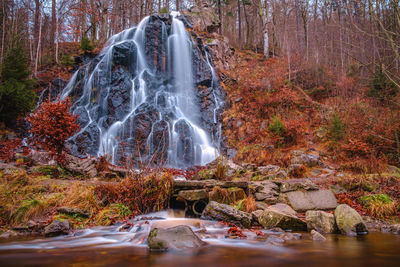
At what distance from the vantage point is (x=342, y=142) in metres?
11.3

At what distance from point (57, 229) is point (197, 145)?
959cm

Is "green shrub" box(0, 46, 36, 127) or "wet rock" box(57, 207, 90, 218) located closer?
"wet rock" box(57, 207, 90, 218)

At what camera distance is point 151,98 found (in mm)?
15461

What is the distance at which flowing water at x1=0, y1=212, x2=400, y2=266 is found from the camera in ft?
9.71

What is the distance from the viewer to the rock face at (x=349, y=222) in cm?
450

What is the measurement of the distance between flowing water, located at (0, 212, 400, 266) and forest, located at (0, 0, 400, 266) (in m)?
0.03

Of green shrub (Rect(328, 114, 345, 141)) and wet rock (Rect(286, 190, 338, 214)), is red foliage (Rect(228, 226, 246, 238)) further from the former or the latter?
green shrub (Rect(328, 114, 345, 141))

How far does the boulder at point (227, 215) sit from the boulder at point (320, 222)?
4.01 feet

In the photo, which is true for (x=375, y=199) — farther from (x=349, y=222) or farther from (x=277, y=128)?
(x=277, y=128)

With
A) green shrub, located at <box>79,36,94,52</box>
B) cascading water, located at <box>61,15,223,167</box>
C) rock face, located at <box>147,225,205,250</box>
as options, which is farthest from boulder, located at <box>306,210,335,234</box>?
green shrub, located at <box>79,36,94,52</box>

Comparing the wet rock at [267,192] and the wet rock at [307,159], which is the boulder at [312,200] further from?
the wet rock at [307,159]

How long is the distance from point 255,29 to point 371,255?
30.4 meters

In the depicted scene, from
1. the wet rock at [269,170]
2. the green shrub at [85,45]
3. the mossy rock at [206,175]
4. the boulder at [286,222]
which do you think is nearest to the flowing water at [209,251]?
the boulder at [286,222]

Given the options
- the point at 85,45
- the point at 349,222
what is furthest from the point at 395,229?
the point at 85,45
